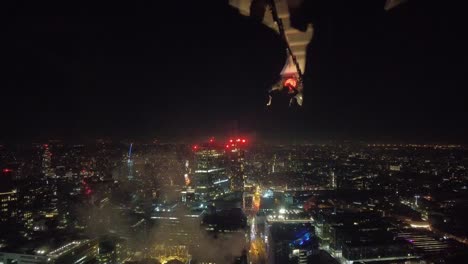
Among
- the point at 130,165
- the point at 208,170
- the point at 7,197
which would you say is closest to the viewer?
the point at 7,197

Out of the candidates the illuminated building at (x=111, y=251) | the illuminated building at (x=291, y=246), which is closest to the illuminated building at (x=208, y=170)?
the illuminated building at (x=291, y=246)

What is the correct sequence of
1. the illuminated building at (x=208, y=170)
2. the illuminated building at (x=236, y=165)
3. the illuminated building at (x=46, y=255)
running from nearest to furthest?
the illuminated building at (x=46, y=255)
the illuminated building at (x=236, y=165)
the illuminated building at (x=208, y=170)

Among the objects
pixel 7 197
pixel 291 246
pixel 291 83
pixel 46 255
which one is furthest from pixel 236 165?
pixel 291 83

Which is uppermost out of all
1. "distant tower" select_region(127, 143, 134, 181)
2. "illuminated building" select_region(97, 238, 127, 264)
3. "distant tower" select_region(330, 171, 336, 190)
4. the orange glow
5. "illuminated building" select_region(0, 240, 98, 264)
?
the orange glow

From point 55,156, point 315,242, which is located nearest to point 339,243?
point 315,242

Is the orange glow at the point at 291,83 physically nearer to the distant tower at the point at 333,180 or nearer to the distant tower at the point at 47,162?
Answer: the distant tower at the point at 47,162

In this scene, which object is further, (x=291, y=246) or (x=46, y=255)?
(x=291, y=246)

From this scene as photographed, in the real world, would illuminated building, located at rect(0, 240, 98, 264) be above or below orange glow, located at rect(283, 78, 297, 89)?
below

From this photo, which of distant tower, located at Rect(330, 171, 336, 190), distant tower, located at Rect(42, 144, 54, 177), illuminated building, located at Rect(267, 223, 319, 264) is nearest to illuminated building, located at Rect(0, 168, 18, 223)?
distant tower, located at Rect(42, 144, 54, 177)

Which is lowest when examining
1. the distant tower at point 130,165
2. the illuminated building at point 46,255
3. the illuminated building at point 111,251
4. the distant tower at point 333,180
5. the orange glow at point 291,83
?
the illuminated building at point 111,251

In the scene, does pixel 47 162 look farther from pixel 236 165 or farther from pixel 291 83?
pixel 291 83

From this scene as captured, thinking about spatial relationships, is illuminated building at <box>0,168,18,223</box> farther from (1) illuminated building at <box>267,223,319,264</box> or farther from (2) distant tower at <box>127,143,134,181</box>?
(1) illuminated building at <box>267,223,319,264</box>

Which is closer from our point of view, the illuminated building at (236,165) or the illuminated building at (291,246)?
the illuminated building at (291,246)
